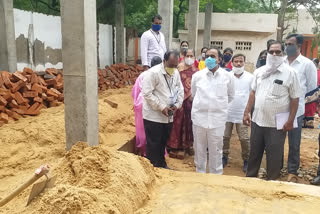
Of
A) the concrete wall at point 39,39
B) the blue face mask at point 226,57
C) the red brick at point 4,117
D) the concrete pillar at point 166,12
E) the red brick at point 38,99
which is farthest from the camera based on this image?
the concrete pillar at point 166,12

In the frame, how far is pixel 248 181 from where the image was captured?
3.05m

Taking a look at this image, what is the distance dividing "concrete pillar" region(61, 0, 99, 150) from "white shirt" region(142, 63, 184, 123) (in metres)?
Result: 0.68

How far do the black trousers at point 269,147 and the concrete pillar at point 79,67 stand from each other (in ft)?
6.96

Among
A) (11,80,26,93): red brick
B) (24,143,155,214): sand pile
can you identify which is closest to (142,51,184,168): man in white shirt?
(24,143,155,214): sand pile

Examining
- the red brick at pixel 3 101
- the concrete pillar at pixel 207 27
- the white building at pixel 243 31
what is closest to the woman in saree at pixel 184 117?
the red brick at pixel 3 101

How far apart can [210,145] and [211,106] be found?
0.56 m

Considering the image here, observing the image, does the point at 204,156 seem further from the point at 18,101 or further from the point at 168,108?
the point at 18,101

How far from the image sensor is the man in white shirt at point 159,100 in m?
3.94

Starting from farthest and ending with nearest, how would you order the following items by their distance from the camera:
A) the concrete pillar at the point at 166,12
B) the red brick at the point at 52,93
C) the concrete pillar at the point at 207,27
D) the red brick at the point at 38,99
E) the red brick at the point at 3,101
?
the concrete pillar at the point at 207,27 < the concrete pillar at the point at 166,12 < the red brick at the point at 52,93 < the red brick at the point at 38,99 < the red brick at the point at 3,101

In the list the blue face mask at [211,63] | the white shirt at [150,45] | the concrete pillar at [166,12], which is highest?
the concrete pillar at [166,12]

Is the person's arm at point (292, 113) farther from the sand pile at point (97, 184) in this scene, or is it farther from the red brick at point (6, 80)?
the red brick at point (6, 80)

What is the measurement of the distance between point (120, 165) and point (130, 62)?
10301 millimetres

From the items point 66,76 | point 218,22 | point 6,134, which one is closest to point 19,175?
point 6,134

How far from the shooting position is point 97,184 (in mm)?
2404
